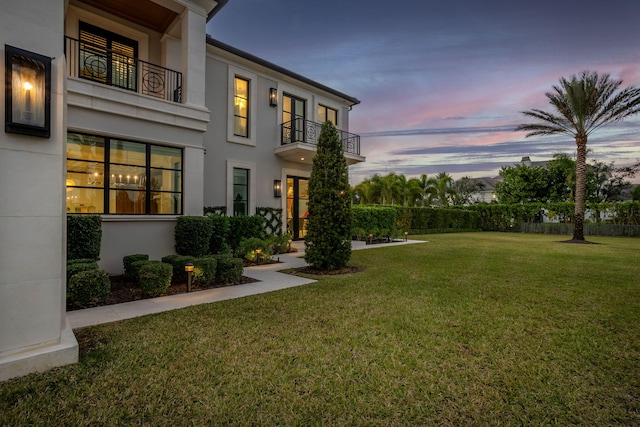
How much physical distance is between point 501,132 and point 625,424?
22.4 metres

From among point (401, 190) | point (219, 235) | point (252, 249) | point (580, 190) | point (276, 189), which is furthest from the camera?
point (401, 190)

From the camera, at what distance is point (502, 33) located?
11570 millimetres

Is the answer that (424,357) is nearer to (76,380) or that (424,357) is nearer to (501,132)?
(76,380)

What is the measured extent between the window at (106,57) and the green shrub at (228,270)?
18.5ft

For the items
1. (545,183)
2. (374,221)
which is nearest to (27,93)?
(374,221)

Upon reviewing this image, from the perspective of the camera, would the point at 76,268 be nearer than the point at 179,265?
Yes

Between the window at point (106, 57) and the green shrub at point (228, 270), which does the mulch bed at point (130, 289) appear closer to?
the green shrub at point (228, 270)

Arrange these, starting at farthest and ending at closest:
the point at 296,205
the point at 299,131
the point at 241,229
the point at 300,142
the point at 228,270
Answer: the point at 296,205 < the point at 299,131 < the point at 300,142 < the point at 241,229 < the point at 228,270

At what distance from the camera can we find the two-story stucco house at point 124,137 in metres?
2.54

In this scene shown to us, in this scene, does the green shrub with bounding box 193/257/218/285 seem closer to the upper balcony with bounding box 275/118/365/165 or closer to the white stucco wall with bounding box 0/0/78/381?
the white stucco wall with bounding box 0/0/78/381

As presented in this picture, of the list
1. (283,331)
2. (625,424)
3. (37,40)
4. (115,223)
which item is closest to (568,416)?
(625,424)

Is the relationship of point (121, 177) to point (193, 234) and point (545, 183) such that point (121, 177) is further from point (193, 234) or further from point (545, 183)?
point (545, 183)

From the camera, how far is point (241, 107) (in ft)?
36.5

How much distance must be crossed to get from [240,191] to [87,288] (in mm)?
6946
